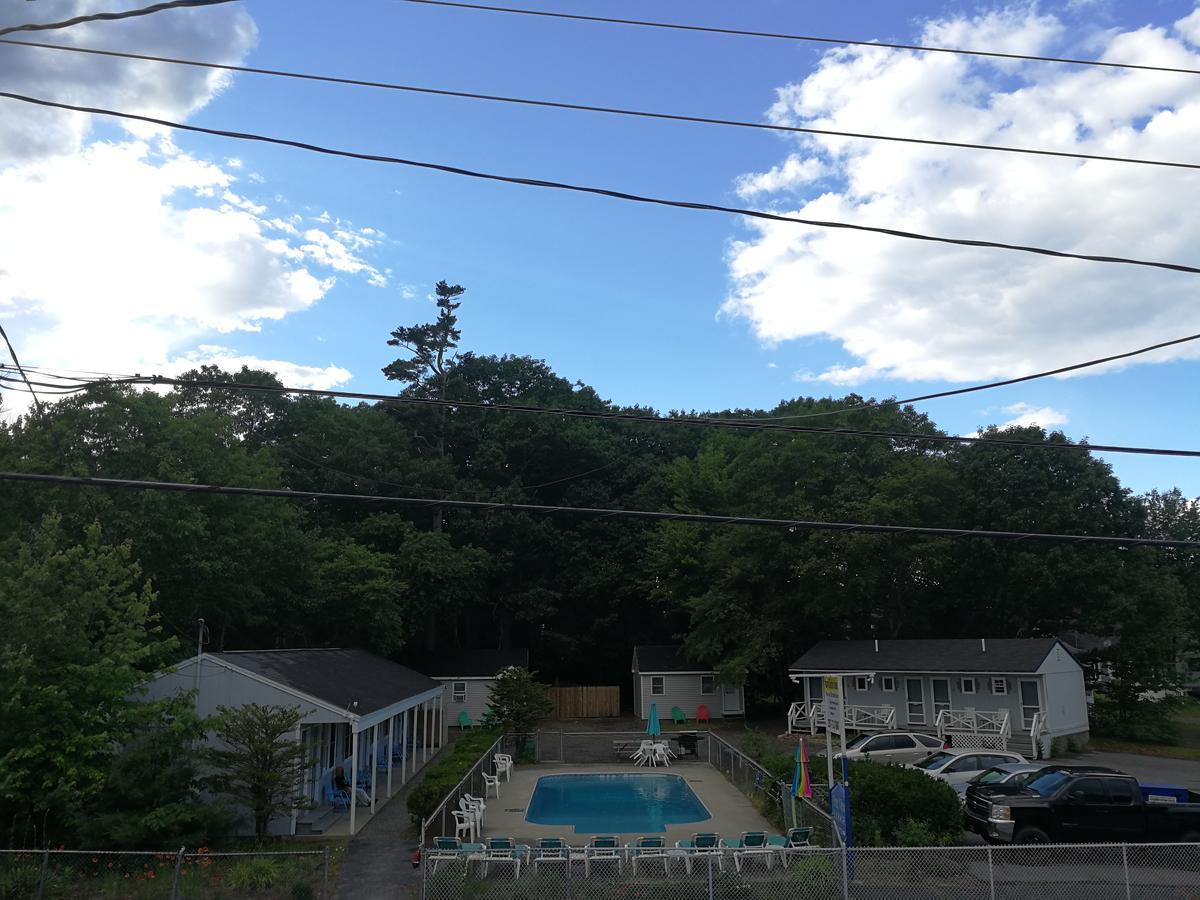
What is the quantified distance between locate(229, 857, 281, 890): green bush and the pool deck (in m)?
6.24

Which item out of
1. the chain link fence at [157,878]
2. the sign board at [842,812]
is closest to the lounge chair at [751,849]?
the sign board at [842,812]

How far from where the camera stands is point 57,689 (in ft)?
51.4

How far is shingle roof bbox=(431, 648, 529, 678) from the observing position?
45178 mm

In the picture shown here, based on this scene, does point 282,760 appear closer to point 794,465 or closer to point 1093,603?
point 794,465

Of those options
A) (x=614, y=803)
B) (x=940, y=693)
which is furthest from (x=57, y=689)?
(x=940, y=693)

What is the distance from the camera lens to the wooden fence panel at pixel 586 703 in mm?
47000

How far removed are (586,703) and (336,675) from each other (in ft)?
81.1

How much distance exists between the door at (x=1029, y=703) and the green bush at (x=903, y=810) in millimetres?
17080

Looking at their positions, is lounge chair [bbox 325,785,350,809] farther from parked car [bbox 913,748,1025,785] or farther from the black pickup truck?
the black pickup truck

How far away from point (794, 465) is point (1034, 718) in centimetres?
1675

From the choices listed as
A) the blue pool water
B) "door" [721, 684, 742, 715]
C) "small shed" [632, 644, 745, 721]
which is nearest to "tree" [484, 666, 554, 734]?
the blue pool water

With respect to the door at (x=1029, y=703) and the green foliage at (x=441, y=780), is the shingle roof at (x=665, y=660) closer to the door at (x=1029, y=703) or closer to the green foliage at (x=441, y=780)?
the door at (x=1029, y=703)

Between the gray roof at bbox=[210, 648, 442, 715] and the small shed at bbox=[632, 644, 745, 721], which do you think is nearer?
the gray roof at bbox=[210, 648, 442, 715]

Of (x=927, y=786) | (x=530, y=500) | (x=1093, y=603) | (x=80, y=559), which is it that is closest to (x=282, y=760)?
(x=80, y=559)
